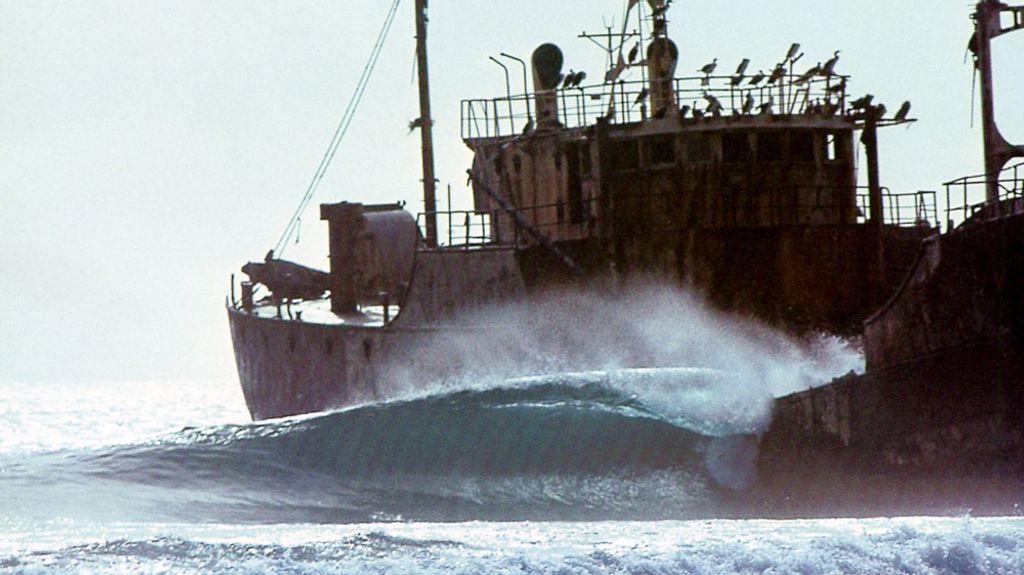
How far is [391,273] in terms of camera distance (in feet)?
124

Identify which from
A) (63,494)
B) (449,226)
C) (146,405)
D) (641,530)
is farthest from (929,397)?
(146,405)

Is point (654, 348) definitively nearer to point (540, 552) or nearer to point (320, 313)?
point (320, 313)

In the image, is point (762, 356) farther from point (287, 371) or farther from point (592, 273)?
point (287, 371)

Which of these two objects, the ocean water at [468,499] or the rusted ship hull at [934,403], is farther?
the rusted ship hull at [934,403]

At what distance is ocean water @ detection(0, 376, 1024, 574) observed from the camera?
14.2 m

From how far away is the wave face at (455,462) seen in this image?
20.5 metres

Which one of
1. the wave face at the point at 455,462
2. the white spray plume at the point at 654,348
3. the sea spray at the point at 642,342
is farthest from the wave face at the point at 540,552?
the sea spray at the point at 642,342

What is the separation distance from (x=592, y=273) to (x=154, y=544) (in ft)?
43.0

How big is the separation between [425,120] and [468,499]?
17250 millimetres

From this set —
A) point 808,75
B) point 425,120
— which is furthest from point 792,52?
point 425,120

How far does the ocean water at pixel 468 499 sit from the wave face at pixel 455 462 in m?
0.03

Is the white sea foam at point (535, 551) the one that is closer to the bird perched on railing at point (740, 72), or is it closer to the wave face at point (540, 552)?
the wave face at point (540, 552)

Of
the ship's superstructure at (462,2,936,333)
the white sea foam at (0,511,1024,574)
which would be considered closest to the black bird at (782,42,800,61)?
the ship's superstructure at (462,2,936,333)

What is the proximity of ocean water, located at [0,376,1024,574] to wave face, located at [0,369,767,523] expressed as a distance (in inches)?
1.3
